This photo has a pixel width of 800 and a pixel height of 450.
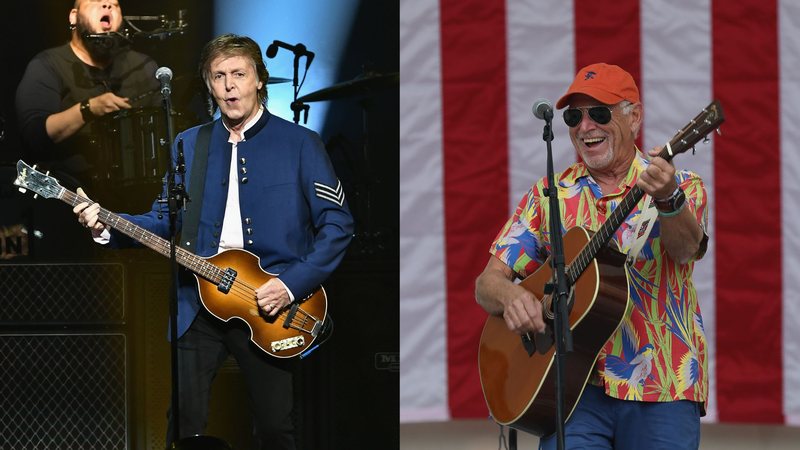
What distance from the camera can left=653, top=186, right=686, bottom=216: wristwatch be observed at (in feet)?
9.48

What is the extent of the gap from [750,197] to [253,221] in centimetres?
192

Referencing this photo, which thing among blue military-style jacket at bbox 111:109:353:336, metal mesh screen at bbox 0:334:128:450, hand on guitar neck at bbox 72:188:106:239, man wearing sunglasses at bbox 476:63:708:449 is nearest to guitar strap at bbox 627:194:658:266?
man wearing sunglasses at bbox 476:63:708:449

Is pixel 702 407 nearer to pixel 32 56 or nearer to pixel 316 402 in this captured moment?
pixel 316 402

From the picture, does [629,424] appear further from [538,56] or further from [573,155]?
[538,56]

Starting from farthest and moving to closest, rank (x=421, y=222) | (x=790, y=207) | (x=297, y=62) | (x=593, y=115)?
(x=297, y=62) < (x=421, y=222) < (x=790, y=207) < (x=593, y=115)

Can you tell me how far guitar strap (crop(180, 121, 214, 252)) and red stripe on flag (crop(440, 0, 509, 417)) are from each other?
96 cm

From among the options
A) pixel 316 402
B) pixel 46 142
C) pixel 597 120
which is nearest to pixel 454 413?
pixel 316 402

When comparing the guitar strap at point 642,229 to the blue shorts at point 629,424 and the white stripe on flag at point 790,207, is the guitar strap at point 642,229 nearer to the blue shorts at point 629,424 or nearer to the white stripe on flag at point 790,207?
the blue shorts at point 629,424

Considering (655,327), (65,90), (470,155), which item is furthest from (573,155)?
(65,90)

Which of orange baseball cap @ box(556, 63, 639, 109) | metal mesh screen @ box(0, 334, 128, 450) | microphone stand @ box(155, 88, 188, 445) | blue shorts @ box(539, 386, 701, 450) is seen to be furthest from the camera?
metal mesh screen @ box(0, 334, 128, 450)

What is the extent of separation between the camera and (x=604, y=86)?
10.7ft

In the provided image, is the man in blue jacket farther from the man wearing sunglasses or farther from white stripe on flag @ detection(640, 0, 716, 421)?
white stripe on flag @ detection(640, 0, 716, 421)

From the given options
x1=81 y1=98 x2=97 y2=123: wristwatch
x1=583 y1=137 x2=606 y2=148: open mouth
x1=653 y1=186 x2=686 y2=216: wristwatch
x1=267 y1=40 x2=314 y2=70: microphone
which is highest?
x1=267 y1=40 x2=314 y2=70: microphone

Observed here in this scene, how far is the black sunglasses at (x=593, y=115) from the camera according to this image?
128 inches
